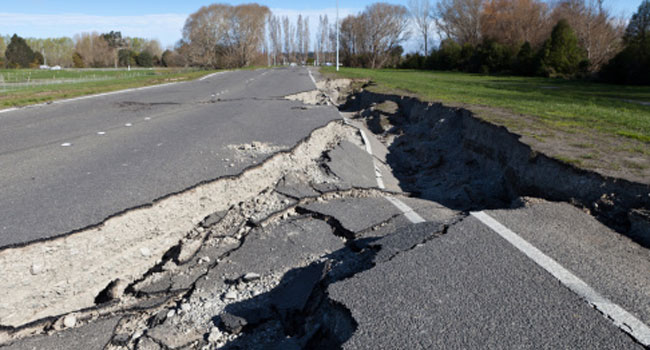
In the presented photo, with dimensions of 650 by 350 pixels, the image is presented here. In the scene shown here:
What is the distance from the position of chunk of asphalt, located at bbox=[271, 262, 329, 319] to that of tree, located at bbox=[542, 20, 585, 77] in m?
28.6

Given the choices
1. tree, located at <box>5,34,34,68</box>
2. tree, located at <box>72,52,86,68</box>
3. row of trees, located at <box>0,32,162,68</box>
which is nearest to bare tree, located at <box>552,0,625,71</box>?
row of trees, located at <box>0,32,162,68</box>

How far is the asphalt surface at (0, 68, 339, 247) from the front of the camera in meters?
3.99

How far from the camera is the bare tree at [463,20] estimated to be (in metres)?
54.9

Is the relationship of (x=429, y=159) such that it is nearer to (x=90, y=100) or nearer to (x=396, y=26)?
(x=90, y=100)

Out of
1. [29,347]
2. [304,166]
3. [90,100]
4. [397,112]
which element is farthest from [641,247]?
[90,100]

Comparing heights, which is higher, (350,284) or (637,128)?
(637,128)

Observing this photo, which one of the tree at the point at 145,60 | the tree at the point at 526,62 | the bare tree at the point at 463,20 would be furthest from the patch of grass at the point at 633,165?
the tree at the point at 145,60

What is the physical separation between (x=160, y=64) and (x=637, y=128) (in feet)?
347

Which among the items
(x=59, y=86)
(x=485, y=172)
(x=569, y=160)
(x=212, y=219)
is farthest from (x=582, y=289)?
(x=59, y=86)

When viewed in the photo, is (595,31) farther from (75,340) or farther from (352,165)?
(75,340)

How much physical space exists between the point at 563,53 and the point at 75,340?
31158 mm

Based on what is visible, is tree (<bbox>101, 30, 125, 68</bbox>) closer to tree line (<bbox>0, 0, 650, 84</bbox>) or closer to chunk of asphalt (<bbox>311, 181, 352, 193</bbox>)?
tree line (<bbox>0, 0, 650, 84</bbox>)

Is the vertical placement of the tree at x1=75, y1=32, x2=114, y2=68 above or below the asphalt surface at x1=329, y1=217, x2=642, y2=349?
above

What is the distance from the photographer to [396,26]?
68.4 meters
